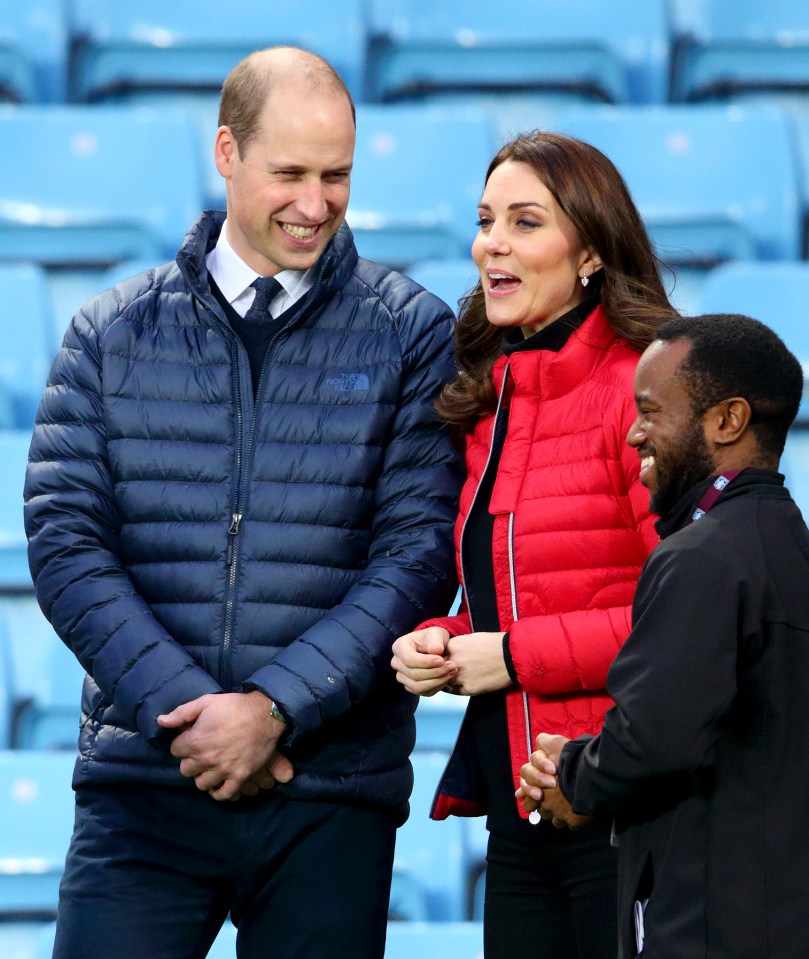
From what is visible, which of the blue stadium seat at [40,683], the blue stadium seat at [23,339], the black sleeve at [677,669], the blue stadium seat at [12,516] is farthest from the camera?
the blue stadium seat at [23,339]

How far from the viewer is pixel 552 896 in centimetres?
216

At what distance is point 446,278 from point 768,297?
0.81m

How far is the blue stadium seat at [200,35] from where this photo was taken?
15.0ft

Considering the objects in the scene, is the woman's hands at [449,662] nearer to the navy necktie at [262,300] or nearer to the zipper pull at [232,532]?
the zipper pull at [232,532]

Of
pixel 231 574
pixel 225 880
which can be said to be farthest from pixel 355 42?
pixel 225 880

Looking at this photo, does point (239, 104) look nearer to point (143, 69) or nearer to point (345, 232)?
point (345, 232)

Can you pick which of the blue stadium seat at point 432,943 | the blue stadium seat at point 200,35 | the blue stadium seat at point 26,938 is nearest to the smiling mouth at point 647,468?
the blue stadium seat at point 432,943

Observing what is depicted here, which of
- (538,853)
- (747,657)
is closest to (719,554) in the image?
(747,657)

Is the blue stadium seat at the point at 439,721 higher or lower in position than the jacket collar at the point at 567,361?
lower

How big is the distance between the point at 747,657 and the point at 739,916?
0.90 ft

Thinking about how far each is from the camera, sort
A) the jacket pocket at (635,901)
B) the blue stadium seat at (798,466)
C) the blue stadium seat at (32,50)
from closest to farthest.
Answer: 1. the jacket pocket at (635,901)
2. the blue stadium seat at (798,466)
3. the blue stadium seat at (32,50)

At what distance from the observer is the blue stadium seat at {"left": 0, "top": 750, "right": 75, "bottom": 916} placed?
307cm

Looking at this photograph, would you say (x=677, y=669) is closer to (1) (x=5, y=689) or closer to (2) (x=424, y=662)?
(2) (x=424, y=662)

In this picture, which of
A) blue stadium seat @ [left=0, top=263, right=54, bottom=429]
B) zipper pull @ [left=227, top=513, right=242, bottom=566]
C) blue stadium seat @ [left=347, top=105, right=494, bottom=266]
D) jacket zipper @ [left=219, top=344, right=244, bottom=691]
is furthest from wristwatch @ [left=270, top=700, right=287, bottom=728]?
blue stadium seat @ [left=347, top=105, right=494, bottom=266]
